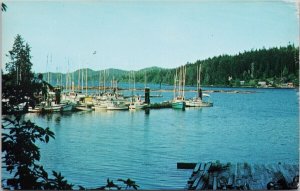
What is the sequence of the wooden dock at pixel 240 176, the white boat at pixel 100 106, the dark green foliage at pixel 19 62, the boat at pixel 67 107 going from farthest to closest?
the white boat at pixel 100 106
the boat at pixel 67 107
the wooden dock at pixel 240 176
the dark green foliage at pixel 19 62

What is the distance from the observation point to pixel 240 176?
10.1 ft

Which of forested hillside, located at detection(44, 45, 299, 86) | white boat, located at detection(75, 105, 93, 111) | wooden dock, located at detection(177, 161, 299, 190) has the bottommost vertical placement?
wooden dock, located at detection(177, 161, 299, 190)

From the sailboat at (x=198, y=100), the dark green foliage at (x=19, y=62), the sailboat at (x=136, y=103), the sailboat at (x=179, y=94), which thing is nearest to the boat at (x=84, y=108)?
the sailboat at (x=136, y=103)

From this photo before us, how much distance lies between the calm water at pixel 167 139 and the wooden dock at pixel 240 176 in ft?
0.18

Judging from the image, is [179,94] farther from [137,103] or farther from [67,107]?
[67,107]

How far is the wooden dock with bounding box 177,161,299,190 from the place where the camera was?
3025 mm

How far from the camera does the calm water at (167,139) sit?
310cm

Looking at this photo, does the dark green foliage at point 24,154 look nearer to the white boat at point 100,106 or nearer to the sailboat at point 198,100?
the white boat at point 100,106

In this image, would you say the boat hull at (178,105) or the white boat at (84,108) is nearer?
the white boat at (84,108)

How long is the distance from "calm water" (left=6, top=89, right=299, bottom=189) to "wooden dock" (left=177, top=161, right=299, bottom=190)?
0.18 feet

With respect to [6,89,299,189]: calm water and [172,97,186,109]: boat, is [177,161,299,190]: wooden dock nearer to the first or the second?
[6,89,299,189]: calm water

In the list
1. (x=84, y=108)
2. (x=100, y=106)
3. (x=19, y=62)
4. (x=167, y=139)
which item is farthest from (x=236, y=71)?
(x=19, y=62)

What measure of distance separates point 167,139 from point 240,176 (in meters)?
0.63

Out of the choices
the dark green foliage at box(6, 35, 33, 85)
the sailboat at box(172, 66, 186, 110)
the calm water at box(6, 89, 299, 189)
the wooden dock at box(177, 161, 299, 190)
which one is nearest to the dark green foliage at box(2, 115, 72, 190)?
the dark green foliage at box(6, 35, 33, 85)
